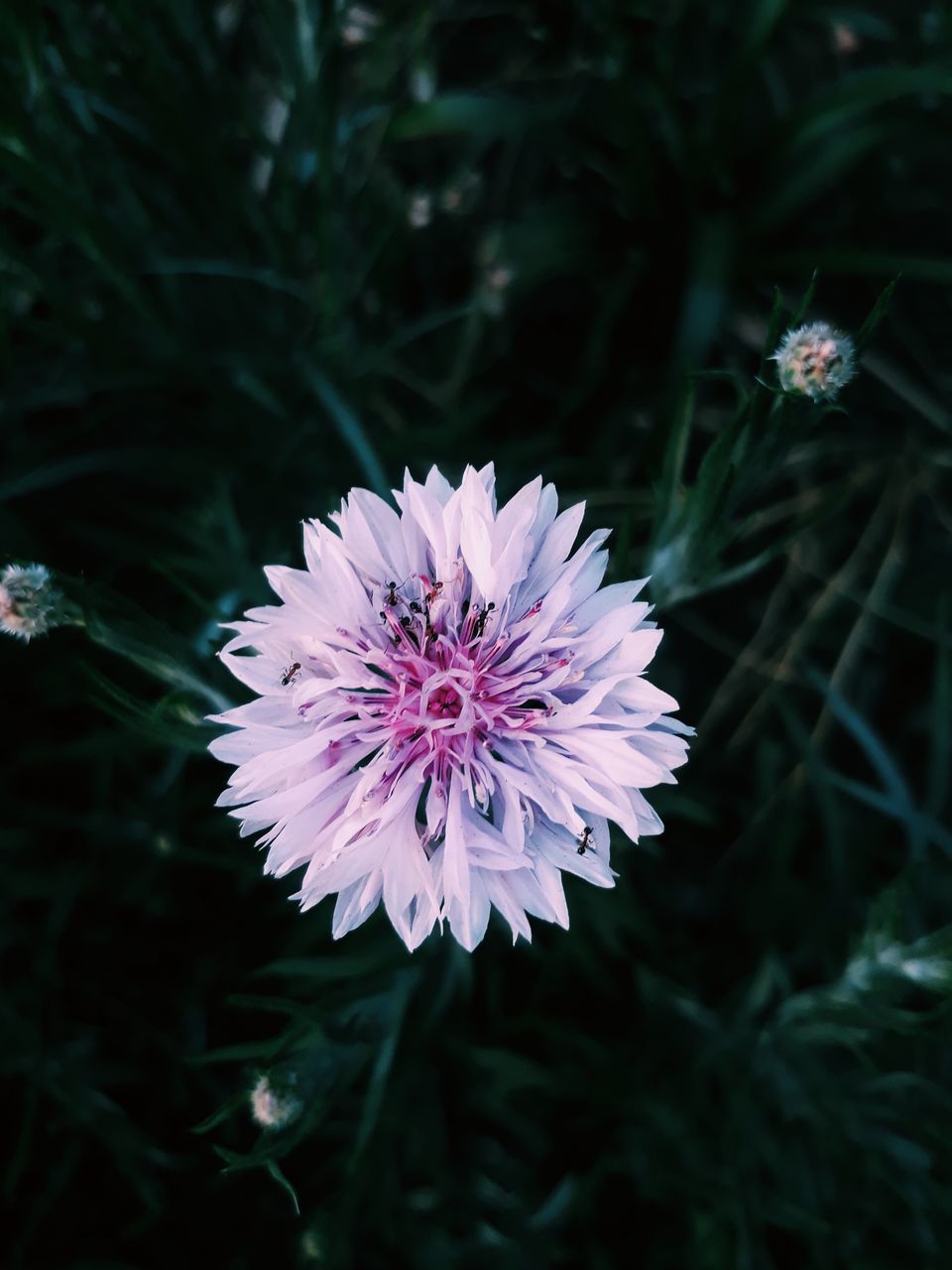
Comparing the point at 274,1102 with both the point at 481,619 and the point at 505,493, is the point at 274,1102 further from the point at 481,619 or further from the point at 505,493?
the point at 505,493

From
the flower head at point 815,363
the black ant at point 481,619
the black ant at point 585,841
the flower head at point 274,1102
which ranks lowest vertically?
the flower head at point 274,1102

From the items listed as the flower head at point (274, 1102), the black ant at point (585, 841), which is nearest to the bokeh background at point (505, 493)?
the flower head at point (274, 1102)

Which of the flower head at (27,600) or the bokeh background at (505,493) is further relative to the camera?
the bokeh background at (505,493)

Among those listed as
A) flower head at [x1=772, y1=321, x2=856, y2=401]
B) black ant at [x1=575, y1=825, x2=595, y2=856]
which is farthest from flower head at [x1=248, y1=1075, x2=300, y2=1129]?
flower head at [x1=772, y1=321, x2=856, y2=401]

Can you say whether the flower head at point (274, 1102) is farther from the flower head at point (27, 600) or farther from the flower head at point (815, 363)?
the flower head at point (815, 363)

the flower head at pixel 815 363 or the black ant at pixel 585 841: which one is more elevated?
the flower head at pixel 815 363

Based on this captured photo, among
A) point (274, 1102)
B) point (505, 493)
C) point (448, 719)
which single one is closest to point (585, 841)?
point (448, 719)

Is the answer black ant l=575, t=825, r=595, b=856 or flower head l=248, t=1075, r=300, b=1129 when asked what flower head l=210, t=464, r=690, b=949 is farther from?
flower head l=248, t=1075, r=300, b=1129
